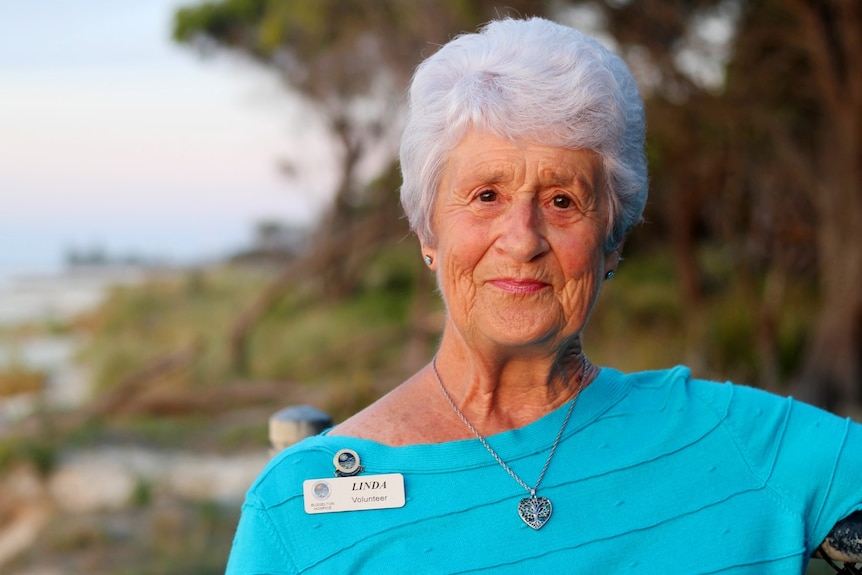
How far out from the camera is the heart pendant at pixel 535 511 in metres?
1.50

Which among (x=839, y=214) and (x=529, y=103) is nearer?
(x=529, y=103)

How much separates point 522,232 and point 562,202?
0.09 m

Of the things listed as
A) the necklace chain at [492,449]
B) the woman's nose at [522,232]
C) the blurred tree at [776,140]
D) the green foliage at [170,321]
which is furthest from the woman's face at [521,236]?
the green foliage at [170,321]

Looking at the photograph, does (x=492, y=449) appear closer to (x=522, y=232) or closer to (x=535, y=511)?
(x=535, y=511)

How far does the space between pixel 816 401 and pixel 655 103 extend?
9.03 ft

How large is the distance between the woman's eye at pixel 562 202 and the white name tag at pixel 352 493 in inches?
20.0

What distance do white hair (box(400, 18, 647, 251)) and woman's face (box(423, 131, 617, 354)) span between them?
3 cm

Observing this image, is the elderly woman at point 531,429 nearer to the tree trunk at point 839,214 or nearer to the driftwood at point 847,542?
the driftwood at point 847,542

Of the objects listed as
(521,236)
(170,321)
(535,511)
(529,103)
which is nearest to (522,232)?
(521,236)

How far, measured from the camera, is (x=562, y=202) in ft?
5.05

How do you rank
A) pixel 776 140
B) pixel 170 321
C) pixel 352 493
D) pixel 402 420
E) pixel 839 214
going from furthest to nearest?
pixel 170 321 < pixel 776 140 < pixel 839 214 < pixel 402 420 < pixel 352 493

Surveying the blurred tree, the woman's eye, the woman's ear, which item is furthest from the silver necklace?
the blurred tree

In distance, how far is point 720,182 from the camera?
9523 mm

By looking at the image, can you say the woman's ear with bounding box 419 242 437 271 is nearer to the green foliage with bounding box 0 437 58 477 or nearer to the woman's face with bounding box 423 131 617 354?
the woman's face with bounding box 423 131 617 354
